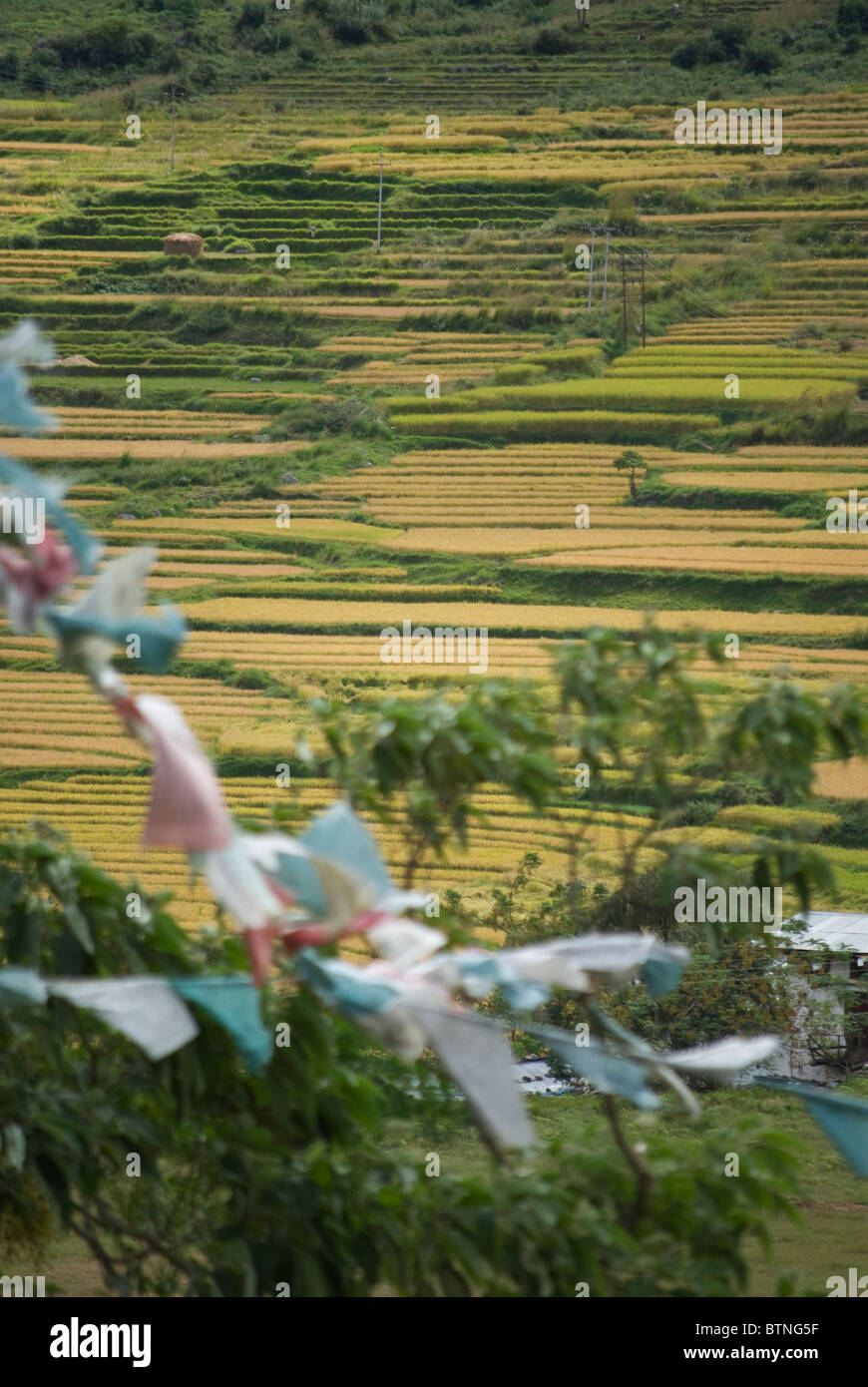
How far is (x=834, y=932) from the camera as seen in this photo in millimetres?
6863

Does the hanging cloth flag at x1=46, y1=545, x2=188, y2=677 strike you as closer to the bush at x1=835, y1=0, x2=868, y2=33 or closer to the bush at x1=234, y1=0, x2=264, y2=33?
the bush at x1=835, y1=0, x2=868, y2=33

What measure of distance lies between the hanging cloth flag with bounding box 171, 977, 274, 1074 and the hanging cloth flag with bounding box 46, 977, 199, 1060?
0.09ft

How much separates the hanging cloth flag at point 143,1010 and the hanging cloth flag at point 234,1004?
0.09ft

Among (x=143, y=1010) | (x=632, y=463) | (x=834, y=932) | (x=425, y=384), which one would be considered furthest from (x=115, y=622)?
(x=425, y=384)

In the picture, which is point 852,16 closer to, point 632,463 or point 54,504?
point 632,463

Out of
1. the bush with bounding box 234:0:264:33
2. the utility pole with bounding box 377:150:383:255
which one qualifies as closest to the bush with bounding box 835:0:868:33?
the utility pole with bounding box 377:150:383:255

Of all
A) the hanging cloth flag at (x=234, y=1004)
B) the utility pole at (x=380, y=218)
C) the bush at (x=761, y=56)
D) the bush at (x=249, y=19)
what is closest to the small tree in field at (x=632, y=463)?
the utility pole at (x=380, y=218)

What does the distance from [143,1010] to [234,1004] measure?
0.22 ft

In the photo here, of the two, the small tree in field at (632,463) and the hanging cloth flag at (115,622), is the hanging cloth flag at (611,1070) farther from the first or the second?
the small tree in field at (632,463)

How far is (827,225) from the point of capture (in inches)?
363

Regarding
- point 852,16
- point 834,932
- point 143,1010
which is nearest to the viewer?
point 143,1010

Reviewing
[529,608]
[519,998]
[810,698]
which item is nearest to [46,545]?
[519,998]

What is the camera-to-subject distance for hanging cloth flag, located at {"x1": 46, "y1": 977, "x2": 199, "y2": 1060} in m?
0.88
